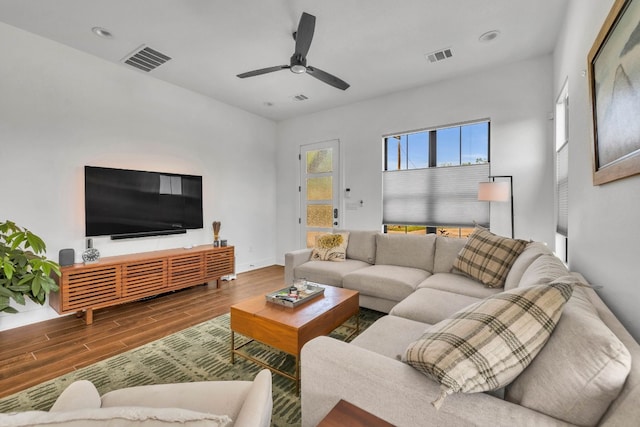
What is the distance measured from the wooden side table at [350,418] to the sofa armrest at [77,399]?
654 millimetres

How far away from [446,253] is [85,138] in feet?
13.9

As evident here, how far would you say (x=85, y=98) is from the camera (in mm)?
3215

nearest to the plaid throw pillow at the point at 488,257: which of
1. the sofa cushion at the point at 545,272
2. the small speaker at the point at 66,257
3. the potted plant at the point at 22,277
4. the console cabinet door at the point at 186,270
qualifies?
the sofa cushion at the point at 545,272

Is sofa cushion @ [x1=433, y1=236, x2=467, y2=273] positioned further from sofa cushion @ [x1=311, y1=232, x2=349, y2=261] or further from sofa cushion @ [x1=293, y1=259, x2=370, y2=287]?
sofa cushion @ [x1=311, y1=232, x2=349, y2=261]

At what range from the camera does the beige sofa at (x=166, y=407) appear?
0.46 meters

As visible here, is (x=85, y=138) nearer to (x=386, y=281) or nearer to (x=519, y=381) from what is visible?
(x=386, y=281)

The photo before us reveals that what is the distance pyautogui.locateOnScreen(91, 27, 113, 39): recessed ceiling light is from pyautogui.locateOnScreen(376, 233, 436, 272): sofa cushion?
3.62m

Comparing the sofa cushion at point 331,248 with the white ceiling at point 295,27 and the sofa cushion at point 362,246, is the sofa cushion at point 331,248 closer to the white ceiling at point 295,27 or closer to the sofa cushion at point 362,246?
the sofa cushion at point 362,246

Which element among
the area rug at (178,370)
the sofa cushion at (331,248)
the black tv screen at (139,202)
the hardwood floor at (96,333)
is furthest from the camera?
the sofa cushion at (331,248)

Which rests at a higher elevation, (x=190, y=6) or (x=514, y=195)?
(x=190, y=6)

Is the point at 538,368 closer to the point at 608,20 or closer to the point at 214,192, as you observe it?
the point at 608,20

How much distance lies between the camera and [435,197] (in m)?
4.04

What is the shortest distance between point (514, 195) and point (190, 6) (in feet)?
13.0

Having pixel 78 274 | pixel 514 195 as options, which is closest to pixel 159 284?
pixel 78 274
